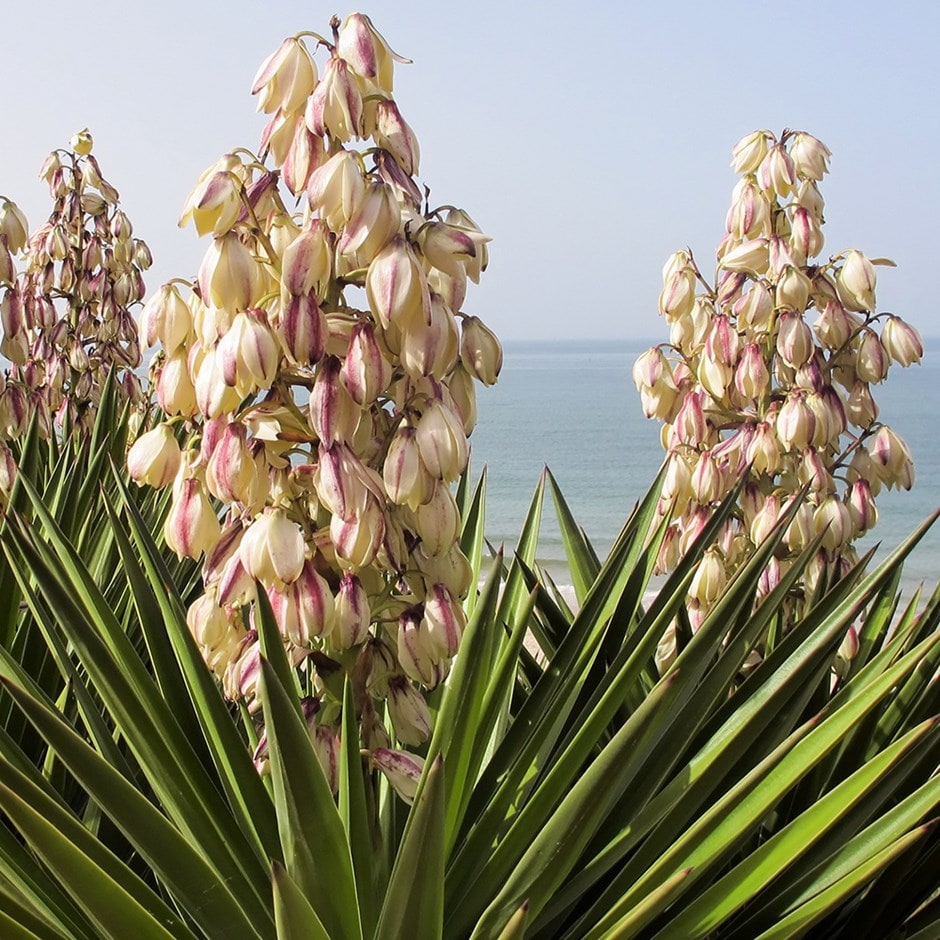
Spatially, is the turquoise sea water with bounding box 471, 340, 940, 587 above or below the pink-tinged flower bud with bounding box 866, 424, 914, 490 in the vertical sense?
below

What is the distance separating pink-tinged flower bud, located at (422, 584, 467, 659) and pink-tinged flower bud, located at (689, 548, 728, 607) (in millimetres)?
867

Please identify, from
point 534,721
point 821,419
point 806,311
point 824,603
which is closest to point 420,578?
point 534,721

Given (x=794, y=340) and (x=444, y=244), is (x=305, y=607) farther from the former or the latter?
(x=794, y=340)

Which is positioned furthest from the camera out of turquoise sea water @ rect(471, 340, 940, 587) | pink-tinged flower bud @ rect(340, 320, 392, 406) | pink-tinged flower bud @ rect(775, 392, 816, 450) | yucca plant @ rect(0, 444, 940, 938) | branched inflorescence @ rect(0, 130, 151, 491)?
turquoise sea water @ rect(471, 340, 940, 587)

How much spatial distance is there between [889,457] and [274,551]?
126 cm

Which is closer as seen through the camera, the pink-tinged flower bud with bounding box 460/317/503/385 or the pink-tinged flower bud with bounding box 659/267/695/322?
the pink-tinged flower bud with bounding box 460/317/503/385

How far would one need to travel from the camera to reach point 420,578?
1146 millimetres

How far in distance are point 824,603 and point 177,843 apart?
0.87 meters

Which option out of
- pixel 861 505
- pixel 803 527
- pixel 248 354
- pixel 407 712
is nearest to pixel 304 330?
pixel 248 354

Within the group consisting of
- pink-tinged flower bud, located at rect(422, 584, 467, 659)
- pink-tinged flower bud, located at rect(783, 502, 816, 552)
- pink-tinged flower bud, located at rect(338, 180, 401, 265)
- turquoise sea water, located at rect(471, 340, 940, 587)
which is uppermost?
pink-tinged flower bud, located at rect(338, 180, 401, 265)

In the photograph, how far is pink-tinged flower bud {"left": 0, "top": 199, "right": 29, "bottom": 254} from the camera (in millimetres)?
2359

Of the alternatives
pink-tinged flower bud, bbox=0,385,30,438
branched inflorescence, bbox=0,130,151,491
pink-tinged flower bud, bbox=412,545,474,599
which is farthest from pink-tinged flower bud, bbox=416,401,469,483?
branched inflorescence, bbox=0,130,151,491

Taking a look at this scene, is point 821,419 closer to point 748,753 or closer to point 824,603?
point 824,603

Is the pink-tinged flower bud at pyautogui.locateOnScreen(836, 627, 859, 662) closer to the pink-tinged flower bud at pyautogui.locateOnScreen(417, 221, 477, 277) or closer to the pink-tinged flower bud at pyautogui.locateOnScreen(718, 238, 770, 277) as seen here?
the pink-tinged flower bud at pyautogui.locateOnScreen(718, 238, 770, 277)
